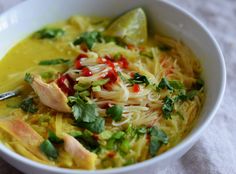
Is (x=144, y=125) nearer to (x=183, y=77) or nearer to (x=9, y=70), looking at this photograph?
(x=183, y=77)

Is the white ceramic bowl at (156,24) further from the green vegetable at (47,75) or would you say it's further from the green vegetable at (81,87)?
the green vegetable at (81,87)

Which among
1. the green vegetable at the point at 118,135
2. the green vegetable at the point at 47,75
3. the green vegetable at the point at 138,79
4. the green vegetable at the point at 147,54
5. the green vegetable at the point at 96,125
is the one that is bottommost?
the green vegetable at the point at 147,54

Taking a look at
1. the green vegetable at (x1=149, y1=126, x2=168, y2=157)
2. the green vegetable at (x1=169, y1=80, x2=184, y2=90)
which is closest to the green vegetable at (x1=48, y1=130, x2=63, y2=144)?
the green vegetable at (x1=149, y1=126, x2=168, y2=157)

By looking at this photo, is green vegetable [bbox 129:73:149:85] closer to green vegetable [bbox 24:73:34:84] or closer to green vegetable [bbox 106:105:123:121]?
green vegetable [bbox 106:105:123:121]

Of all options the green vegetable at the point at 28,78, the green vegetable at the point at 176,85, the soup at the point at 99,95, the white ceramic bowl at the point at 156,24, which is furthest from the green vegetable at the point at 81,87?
the white ceramic bowl at the point at 156,24

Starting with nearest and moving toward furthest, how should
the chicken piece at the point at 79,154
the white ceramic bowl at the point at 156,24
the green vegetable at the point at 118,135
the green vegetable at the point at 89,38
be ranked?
the chicken piece at the point at 79,154 < the green vegetable at the point at 118,135 < the white ceramic bowl at the point at 156,24 < the green vegetable at the point at 89,38

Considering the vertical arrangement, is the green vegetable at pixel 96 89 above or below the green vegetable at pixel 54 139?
above
